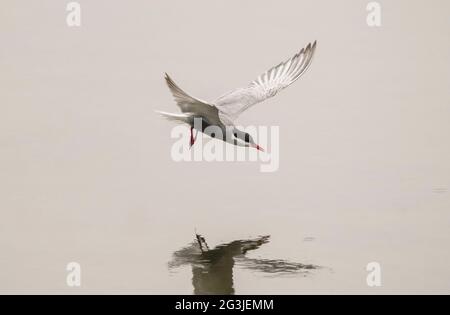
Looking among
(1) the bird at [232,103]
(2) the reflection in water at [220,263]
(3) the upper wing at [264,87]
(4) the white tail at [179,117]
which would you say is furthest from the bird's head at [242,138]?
(2) the reflection in water at [220,263]

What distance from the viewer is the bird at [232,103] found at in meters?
8.43

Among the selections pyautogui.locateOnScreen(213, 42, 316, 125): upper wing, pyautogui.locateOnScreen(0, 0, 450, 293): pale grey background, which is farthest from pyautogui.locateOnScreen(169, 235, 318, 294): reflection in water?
pyautogui.locateOnScreen(213, 42, 316, 125): upper wing

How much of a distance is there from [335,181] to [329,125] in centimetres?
180

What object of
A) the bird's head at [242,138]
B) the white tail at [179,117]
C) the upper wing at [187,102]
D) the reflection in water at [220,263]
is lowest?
the reflection in water at [220,263]

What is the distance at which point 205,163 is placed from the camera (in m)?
9.75

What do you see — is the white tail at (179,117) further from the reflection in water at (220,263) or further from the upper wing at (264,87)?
the reflection in water at (220,263)

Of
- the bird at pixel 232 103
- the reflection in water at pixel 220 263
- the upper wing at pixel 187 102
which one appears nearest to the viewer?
the reflection in water at pixel 220 263

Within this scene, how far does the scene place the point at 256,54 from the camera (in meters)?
13.2

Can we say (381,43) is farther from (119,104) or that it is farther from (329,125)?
(119,104)

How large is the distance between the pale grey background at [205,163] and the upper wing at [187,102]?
0.87 metres

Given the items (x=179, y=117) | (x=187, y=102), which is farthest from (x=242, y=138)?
(x=187, y=102)

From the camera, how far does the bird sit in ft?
27.7

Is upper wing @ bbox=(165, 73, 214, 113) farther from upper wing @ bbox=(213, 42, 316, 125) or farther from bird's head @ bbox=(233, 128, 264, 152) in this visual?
upper wing @ bbox=(213, 42, 316, 125)

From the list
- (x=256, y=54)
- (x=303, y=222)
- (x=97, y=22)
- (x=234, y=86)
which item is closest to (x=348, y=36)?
(x=256, y=54)
